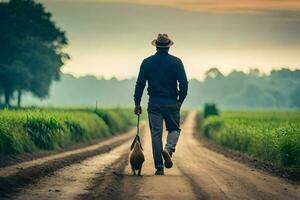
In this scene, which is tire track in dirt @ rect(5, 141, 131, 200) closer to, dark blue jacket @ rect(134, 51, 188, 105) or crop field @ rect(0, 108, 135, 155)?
dark blue jacket @ rect(134, 51, 188, 105)

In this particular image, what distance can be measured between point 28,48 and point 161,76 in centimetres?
5663

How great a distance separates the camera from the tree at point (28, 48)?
66938 millimetres

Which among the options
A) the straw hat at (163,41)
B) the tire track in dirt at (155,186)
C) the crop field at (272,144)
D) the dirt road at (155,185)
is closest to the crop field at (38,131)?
the dirt road at (155,185)

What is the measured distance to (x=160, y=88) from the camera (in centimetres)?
1370

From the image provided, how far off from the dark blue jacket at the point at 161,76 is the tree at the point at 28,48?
2106 inches

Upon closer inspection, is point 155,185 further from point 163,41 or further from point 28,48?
point 28,48

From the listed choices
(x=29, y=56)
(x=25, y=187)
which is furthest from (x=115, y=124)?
(x=25, y=187)

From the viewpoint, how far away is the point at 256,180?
13.2 m

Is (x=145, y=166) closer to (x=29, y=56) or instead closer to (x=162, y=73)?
(x=162, y=73)

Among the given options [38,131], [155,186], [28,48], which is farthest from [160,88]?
[28,48]

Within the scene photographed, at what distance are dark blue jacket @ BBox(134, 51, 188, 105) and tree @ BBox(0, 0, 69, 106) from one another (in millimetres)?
53489

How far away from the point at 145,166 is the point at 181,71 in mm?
3302

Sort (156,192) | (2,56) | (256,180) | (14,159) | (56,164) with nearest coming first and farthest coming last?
1. (156,192)
2. (256,180)
3. (56,164)
4. (14,159)
5. (2,56)

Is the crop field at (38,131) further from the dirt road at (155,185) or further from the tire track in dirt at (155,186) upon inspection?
the tire track in dirt at (155,186)
